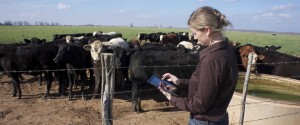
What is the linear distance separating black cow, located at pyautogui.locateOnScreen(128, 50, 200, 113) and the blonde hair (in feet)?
19.7

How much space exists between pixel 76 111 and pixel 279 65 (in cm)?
655


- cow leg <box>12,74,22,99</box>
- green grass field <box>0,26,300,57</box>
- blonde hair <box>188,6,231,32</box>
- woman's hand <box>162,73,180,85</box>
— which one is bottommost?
green grass field <box>0,26,300,57</box>

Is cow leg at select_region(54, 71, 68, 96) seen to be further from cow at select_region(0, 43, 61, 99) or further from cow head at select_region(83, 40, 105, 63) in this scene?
cow head at select_region(83, 40, 105, 63)

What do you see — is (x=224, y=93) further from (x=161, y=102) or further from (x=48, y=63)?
(x=48, y=63)

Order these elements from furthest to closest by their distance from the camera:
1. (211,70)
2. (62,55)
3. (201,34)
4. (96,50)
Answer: (96,50)
(62,55)
(201,34)
(211,70)

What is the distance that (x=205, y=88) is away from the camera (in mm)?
2201

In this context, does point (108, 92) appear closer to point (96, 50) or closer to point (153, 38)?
point (96, 50)

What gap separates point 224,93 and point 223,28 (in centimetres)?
49

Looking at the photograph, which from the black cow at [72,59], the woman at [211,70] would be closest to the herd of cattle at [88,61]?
the black cow at [72,59]

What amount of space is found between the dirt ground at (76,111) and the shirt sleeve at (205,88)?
4258 mm

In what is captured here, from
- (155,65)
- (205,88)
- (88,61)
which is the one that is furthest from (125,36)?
(205,88)

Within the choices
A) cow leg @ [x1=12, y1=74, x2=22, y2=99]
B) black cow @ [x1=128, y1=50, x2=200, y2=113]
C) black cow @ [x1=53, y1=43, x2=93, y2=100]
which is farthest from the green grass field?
cow leg @ [x1=12, y1=74, x2=22, y2=99]

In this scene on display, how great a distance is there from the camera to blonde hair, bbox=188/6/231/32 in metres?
2.23

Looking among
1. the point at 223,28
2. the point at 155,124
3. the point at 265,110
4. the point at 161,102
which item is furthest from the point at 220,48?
the point at 161,102
